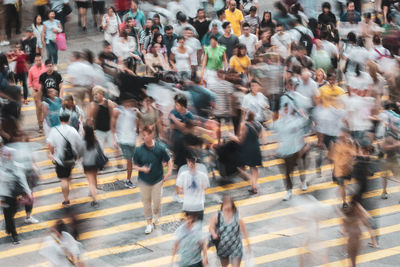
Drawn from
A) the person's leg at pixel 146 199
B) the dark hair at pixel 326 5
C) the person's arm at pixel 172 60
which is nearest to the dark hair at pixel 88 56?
the person's arm at pixel 172 60

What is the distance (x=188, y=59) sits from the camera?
20062 mm

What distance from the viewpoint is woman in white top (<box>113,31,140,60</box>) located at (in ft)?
67.7

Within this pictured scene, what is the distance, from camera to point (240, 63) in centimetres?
1944

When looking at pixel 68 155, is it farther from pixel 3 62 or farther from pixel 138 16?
pixel 138 16

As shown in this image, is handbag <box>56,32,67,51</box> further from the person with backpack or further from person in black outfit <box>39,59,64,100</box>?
the person with backpack

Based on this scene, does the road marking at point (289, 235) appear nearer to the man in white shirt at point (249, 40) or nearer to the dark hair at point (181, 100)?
the dark hair at point (181, 100)

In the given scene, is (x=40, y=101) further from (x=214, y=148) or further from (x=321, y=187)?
(x=321, y=187)

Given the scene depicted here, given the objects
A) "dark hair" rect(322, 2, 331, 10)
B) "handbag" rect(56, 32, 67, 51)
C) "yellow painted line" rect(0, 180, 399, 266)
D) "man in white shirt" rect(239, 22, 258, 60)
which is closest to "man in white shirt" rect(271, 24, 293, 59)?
"man in white shirt" rect(239, 22, 258, 60)

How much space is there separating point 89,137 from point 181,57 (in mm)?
5604

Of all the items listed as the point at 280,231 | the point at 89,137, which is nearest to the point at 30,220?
the point at 89,137

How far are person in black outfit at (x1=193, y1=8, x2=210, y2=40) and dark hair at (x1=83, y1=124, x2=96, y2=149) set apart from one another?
322 inches

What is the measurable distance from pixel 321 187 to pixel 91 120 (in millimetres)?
Result: 4616

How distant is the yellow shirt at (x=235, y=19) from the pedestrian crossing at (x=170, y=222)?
631 centimetres

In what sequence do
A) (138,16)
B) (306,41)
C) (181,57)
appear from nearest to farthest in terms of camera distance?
(181,57) → (306,41) → (138,16)
